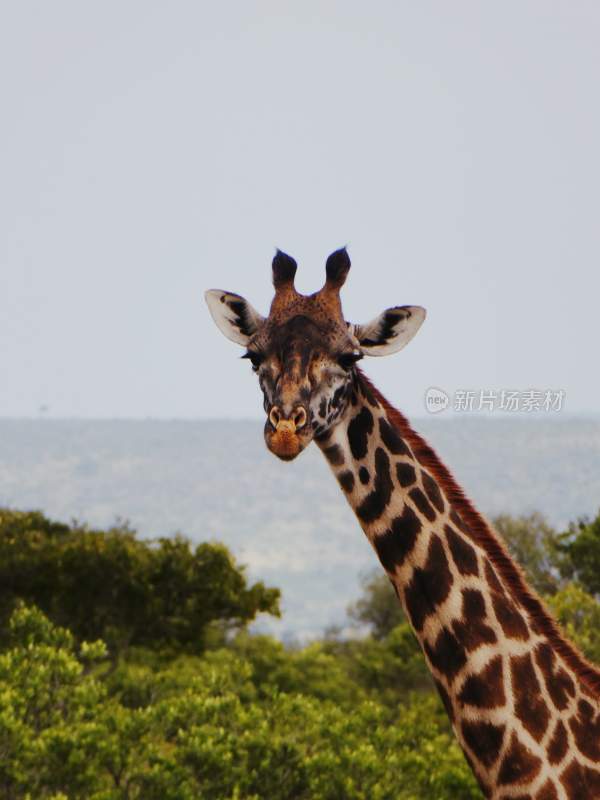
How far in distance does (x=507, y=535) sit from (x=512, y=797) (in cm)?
4623

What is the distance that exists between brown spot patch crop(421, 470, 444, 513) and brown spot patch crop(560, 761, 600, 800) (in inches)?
72.4

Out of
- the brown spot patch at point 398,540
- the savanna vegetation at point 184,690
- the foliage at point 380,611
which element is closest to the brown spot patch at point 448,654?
the brown spot patch at point 398,540

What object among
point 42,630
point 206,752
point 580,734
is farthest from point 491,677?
point 42,630

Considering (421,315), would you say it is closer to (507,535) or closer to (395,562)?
(395,562)

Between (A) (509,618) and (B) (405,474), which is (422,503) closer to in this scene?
(B) (405,474)

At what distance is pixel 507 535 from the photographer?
54.5 meters

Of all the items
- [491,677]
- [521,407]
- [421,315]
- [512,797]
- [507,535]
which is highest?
[507,535]

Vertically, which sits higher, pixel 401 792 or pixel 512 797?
pixel 401 792

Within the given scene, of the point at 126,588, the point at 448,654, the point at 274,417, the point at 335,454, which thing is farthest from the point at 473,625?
the point at 126,588

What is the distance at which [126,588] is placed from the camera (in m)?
41.6

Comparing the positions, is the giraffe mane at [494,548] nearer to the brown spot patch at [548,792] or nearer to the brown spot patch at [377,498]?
the brown spot patch at [377,498]

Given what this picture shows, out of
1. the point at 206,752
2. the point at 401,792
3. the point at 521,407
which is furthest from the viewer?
the point at 401,792

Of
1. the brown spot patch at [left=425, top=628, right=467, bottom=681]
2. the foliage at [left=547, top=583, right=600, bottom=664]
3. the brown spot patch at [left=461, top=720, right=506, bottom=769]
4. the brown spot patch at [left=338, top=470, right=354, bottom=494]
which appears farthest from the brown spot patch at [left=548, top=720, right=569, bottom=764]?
the foliage at [left=547, top=583, right=600, bottom=664]

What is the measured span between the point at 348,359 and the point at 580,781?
3035 millimetres
